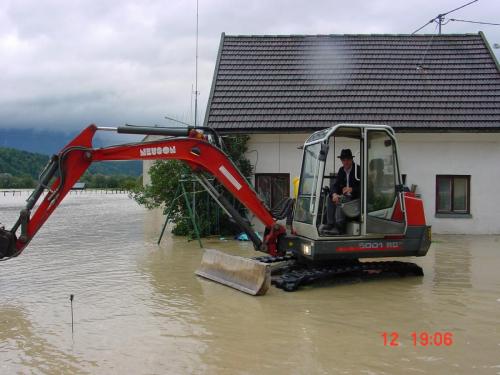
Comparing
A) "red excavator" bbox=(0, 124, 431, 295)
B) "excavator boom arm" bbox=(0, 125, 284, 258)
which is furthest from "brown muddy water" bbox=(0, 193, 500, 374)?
"excavator boom arm" bbox=(0, 125, 284, 258)

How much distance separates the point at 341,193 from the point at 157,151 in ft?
9.96

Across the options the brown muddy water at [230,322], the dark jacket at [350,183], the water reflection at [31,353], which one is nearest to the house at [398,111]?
the brown muddy water at [230,322]

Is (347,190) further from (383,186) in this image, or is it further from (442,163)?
(442,163)

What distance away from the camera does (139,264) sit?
1033 centimetres

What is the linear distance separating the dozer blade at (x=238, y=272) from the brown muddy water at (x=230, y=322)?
18cm

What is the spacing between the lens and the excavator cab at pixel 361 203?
8.03 m

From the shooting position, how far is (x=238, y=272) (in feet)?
26.3

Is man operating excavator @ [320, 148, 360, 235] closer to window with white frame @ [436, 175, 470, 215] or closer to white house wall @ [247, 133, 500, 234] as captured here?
white house wall @ [247, 133, 500, 234]

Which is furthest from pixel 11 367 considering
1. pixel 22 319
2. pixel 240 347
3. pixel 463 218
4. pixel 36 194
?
pixel 463 218

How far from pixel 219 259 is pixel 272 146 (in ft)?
24.2

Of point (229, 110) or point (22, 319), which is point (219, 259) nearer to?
point (22, 319)

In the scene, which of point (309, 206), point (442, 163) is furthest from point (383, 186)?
point (442, 163)

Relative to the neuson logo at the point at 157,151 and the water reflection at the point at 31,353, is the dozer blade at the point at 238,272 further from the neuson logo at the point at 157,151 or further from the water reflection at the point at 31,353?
the water reflection at the point at 31,353

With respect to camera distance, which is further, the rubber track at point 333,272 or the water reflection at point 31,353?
the rubber track at point 333,272
